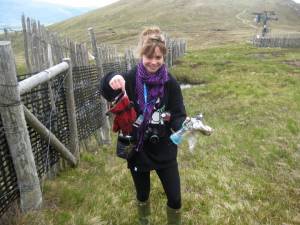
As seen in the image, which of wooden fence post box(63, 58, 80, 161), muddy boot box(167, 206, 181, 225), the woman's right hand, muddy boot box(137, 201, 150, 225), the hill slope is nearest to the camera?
the woman's right hand

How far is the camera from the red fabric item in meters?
3.97

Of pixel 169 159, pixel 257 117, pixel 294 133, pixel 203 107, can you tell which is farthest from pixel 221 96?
pixel 169 159

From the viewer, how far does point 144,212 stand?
4.84 m

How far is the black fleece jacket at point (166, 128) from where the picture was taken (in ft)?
13.7

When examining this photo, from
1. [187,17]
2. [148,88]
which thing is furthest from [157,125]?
[187,17]

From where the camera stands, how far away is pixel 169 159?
4.27 m

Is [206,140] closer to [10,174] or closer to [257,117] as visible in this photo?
[257,117]

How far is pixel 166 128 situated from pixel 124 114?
0.52 meters

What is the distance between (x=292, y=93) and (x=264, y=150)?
815cm

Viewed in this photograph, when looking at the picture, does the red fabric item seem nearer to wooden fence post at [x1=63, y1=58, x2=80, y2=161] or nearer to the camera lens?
the camera lens

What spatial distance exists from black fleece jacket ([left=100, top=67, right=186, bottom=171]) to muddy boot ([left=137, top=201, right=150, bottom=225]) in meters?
0.70

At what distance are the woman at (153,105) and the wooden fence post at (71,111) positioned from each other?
246 centimetres

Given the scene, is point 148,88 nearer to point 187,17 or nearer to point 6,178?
point 6,178

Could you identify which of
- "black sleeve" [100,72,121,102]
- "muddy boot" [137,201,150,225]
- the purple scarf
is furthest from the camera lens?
"muddy boot" [137,201,150,225]
